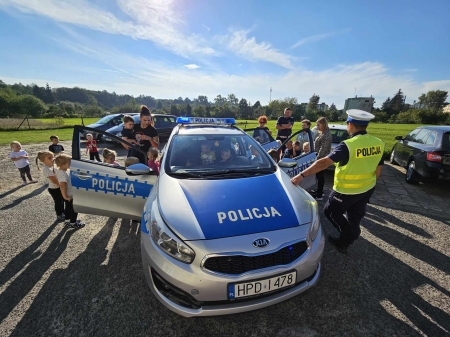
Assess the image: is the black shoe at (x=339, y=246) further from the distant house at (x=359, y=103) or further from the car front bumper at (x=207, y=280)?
the distant house at (x=359, y=103)

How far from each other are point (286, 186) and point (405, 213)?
10.5 ft

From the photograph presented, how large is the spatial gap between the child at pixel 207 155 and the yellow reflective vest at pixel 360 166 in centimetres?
Result: 147

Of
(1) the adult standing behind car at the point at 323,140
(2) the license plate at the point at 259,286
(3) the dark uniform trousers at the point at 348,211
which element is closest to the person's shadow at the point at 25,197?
(2) the license plate at the point at 259,286

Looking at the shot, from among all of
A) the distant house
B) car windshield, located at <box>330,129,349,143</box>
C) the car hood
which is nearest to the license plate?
the car hood

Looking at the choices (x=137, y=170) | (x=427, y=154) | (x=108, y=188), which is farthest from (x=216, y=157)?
(x=427, y=154)

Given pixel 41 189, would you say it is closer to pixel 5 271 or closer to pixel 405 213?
pixel 5 271

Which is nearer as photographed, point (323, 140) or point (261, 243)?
point (261, 243)

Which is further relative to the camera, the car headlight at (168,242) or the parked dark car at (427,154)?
the parked dark car at (427,154)

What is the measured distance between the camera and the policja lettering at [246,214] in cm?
175

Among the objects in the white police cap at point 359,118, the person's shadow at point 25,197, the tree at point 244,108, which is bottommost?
the person's shadow at point 25,197

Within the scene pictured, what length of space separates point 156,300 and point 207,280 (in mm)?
894

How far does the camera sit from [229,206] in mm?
1858

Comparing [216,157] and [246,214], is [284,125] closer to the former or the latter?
[216,157]

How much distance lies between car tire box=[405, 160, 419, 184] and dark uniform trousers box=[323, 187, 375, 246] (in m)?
4.11
